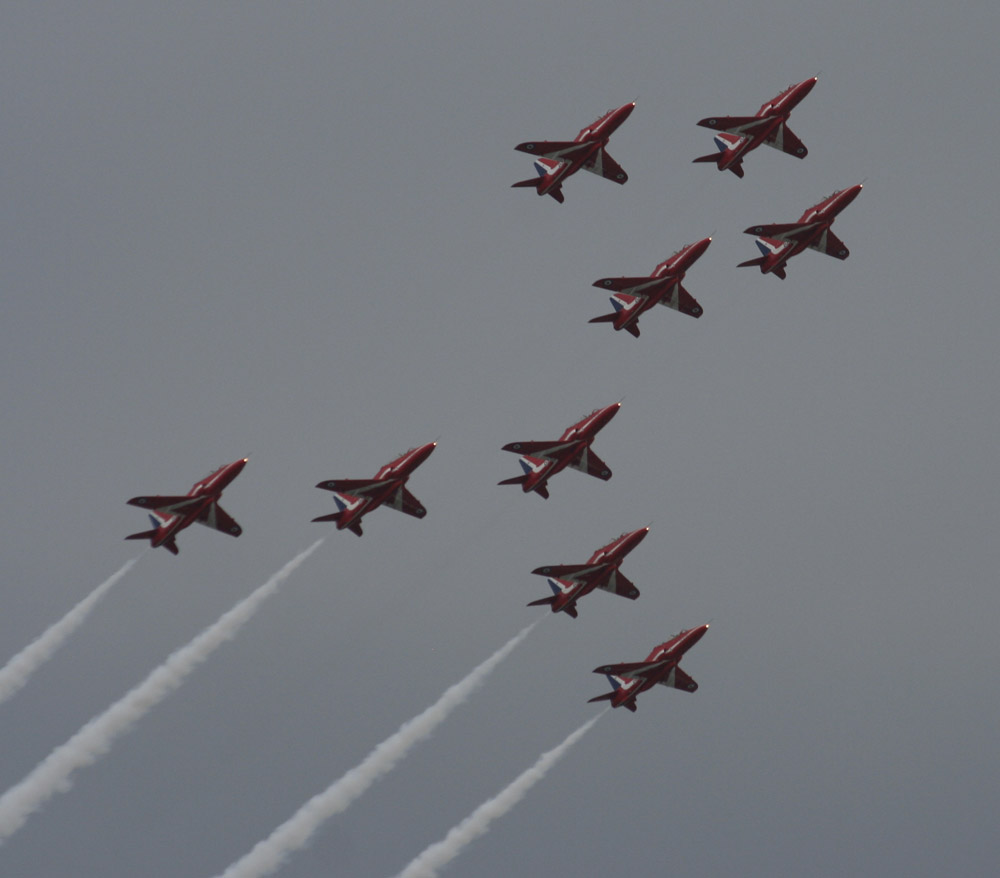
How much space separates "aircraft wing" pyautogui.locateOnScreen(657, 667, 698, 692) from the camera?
14688cm

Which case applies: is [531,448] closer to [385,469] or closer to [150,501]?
[385,469]

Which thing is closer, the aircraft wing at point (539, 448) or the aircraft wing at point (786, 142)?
the aircraft wing at point (539, 448)

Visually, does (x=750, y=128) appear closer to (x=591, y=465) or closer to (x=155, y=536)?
(x=591, y=465)

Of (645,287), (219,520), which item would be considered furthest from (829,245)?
(219,520)

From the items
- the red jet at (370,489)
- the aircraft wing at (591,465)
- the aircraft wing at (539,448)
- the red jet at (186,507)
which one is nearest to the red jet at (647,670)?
the aircraft wing at (591,465)

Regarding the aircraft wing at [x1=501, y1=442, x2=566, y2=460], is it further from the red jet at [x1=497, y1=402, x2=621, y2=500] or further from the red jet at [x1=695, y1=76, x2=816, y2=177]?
the red jet at [x1=695, y1=76, x2=816, y2=177]

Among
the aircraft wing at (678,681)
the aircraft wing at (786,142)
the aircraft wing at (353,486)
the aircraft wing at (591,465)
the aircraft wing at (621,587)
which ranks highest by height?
the aircraft wing at (786,142)

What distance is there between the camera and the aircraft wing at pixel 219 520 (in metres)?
135

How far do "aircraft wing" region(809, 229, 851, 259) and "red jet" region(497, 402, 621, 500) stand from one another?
21.4 m

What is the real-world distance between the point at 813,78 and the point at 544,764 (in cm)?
5732

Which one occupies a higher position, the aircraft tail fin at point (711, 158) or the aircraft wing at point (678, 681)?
the aircraft tail fin at point (711, 158)

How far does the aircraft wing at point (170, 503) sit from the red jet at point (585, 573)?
26996mm

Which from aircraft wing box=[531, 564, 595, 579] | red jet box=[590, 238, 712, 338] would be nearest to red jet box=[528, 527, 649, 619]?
aircraft wing box=[531, 564, 595, 579]

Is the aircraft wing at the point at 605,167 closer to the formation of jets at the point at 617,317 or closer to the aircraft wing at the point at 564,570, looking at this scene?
the formation of jets at the point at 617,317
